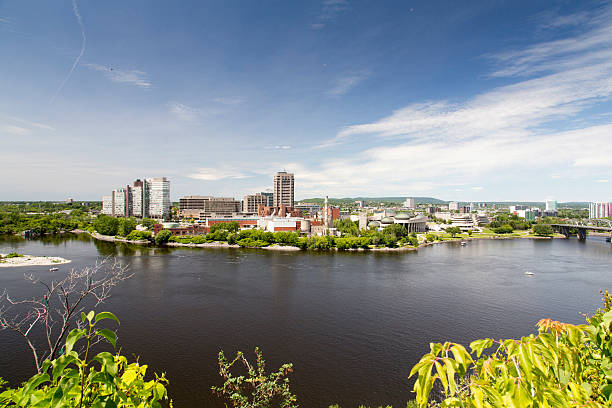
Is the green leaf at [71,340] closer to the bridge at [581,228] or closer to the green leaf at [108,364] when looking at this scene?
the green leaf at [108,364]

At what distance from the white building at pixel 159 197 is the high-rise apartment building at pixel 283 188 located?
24.9 m

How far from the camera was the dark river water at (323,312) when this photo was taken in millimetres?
9328

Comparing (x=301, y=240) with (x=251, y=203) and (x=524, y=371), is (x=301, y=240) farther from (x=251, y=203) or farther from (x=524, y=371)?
(x=251, y=203)

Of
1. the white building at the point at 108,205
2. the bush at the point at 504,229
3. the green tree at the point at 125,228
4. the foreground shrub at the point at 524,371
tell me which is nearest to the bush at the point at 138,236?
the green tree at the point at 125,228

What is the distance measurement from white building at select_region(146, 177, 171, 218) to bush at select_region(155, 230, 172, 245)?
113 ft

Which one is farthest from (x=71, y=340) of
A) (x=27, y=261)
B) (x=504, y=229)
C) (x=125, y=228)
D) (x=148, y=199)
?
(x=148, y=199)

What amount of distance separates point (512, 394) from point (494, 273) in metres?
25.6

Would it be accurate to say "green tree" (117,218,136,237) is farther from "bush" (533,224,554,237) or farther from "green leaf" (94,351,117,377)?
"bush" (533,224,554,237)

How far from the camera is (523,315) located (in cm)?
1390

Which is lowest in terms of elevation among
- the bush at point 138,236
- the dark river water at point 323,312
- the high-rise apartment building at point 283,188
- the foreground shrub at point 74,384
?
the dark river water at point 323,312

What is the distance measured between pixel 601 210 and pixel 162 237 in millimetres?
115030

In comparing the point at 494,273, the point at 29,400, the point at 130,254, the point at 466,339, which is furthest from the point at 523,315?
the point at 130,254

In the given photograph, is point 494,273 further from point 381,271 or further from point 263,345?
point 263,345

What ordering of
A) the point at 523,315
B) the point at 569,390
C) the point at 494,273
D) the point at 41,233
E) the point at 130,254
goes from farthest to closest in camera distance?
the point at 41,233 < the point at 130,254 < the point at 494,273 < the point at 523,315 < the point at 569,390
